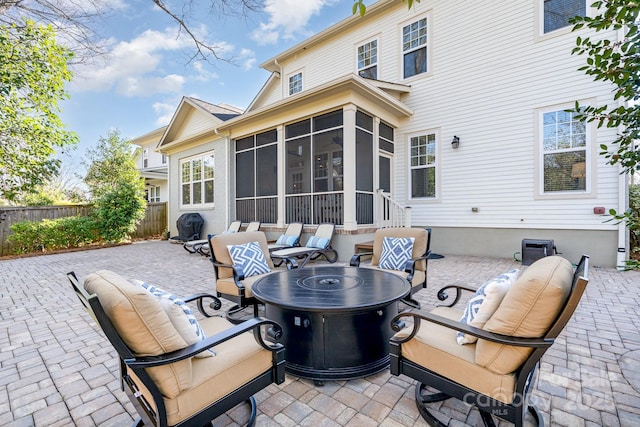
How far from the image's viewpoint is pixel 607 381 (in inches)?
90.6

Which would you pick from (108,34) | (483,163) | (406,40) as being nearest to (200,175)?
(108,34)

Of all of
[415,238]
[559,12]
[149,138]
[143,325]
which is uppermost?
[149,138]

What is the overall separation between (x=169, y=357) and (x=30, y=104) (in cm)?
932

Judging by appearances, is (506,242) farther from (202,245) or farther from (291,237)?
(202,245)

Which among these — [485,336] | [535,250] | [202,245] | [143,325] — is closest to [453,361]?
[485,336]

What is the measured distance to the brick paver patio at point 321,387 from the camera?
77.2 inches

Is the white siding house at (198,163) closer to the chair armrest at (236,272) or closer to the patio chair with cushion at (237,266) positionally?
the patio chair with cushion at (237,266)

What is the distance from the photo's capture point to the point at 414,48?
27.9 feet

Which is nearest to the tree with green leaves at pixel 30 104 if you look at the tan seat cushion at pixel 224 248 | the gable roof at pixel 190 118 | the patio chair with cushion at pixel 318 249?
the gable roof at pixel 190 118

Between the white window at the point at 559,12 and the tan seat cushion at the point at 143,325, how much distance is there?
9.10m

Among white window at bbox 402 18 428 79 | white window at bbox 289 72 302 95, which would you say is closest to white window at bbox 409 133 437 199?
white window at bbox 402 18 428 79

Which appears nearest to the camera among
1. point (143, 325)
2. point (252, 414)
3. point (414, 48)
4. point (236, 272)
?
point (143, 325)

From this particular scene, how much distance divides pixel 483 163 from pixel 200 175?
950 cm

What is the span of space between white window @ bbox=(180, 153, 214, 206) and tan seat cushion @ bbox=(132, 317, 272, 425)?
9.87m
